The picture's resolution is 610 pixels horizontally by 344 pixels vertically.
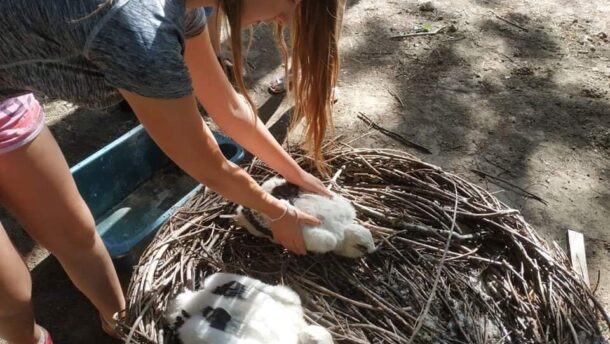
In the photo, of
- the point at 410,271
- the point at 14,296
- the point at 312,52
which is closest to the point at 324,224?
the point at 410,271

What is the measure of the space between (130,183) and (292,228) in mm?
1003

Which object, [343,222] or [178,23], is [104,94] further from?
[343,222]

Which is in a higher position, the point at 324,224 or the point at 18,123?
the point at 18,123

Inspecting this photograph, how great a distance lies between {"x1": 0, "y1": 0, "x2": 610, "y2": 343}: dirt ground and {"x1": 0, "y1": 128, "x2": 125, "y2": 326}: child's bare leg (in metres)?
0.43

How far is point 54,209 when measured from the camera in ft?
4.61

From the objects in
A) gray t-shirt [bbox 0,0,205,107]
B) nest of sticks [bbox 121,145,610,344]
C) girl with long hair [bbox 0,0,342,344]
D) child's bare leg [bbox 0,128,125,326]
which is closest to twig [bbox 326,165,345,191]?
nest of sticks [bbox 121,145,610,344]

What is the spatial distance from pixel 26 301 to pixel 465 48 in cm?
250

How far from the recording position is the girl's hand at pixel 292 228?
1669 mm

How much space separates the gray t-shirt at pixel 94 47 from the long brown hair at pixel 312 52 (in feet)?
0.57

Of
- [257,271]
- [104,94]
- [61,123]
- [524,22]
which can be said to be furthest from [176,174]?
[524,22]

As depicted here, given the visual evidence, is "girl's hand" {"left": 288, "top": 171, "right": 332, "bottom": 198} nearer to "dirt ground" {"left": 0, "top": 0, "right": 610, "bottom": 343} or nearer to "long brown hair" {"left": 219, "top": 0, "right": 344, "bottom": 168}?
"long brown hair" {"left": 219, "top": 0, "right": 344, "bottom": 168}

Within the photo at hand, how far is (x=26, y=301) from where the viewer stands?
145cm

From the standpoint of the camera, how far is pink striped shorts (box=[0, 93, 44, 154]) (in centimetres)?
127

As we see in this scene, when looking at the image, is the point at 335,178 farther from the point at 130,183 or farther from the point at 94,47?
the point at 94,47
